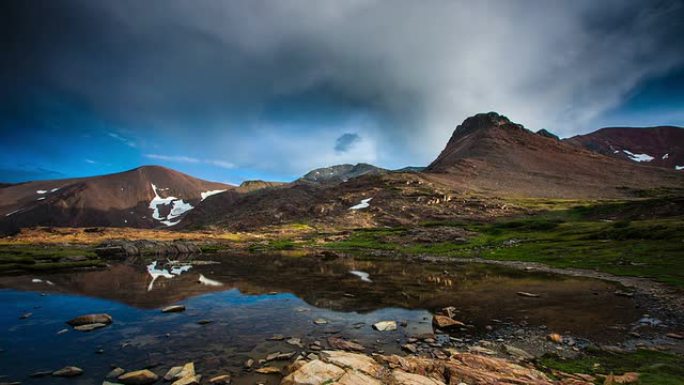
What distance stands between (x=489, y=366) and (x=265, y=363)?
413 inches

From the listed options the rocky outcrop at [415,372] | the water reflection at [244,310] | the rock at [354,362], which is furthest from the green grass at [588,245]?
the rock at [354,362]

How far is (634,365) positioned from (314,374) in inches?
574

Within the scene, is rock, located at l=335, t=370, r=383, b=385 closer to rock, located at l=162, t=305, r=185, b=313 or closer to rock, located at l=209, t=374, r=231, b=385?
rock, located at l=209, t=374, r=231, b=385

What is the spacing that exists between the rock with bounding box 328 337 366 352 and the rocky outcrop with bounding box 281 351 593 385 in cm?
281

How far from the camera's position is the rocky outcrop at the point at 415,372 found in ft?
41.8

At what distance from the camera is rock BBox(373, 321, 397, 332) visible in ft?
73.7

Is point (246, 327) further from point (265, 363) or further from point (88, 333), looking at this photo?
point (88, 333)

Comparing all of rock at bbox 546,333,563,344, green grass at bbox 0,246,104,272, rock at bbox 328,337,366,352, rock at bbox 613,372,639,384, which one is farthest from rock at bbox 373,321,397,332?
green grass at bbox 0,246,104,272

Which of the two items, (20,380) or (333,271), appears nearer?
(20,380)

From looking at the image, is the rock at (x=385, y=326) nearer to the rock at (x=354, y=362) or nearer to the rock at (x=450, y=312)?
the rock at (x=450, y=312)

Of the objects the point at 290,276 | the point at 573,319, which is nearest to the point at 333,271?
the point at 290,276

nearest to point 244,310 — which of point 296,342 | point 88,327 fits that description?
point 296,342

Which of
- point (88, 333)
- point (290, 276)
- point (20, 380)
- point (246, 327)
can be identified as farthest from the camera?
point (290, 276)

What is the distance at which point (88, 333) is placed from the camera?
20.6m
